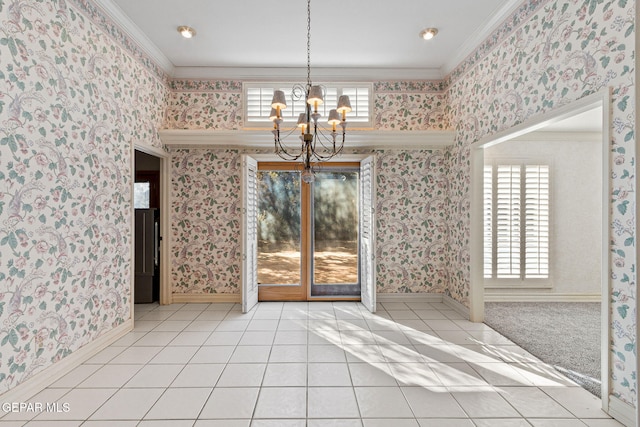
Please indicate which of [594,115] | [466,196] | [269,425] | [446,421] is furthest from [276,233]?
[594,115]

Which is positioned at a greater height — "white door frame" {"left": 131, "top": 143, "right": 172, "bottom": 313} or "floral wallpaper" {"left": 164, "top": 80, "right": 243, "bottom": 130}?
"floral wallpaper" {"left": 164, "top": 80, "right": 243, "bottom": 130}

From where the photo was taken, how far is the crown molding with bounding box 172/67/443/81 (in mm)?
4340

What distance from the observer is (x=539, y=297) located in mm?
4633

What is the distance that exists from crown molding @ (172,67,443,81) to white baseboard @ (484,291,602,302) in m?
3.34

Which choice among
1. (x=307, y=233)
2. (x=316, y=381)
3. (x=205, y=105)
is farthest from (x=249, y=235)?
(x=316, y=381)

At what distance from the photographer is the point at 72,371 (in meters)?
2.56

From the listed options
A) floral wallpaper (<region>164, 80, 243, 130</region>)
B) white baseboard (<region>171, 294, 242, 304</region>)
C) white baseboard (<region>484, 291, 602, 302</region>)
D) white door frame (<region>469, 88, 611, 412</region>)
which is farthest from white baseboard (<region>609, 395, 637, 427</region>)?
floral wallpaper (<region>164, 80, 243, 130</region>)

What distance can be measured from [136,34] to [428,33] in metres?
3.23

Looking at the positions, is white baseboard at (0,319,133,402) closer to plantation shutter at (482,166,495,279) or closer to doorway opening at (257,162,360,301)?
doorway opening at (257,162,360,301)

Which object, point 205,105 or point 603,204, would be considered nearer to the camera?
point 603,204

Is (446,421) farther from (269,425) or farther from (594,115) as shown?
(594,115)

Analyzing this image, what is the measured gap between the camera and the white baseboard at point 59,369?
83.4 inches

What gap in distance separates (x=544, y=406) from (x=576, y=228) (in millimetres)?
3622

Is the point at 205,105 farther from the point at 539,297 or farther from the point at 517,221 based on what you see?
the point at 539,297
